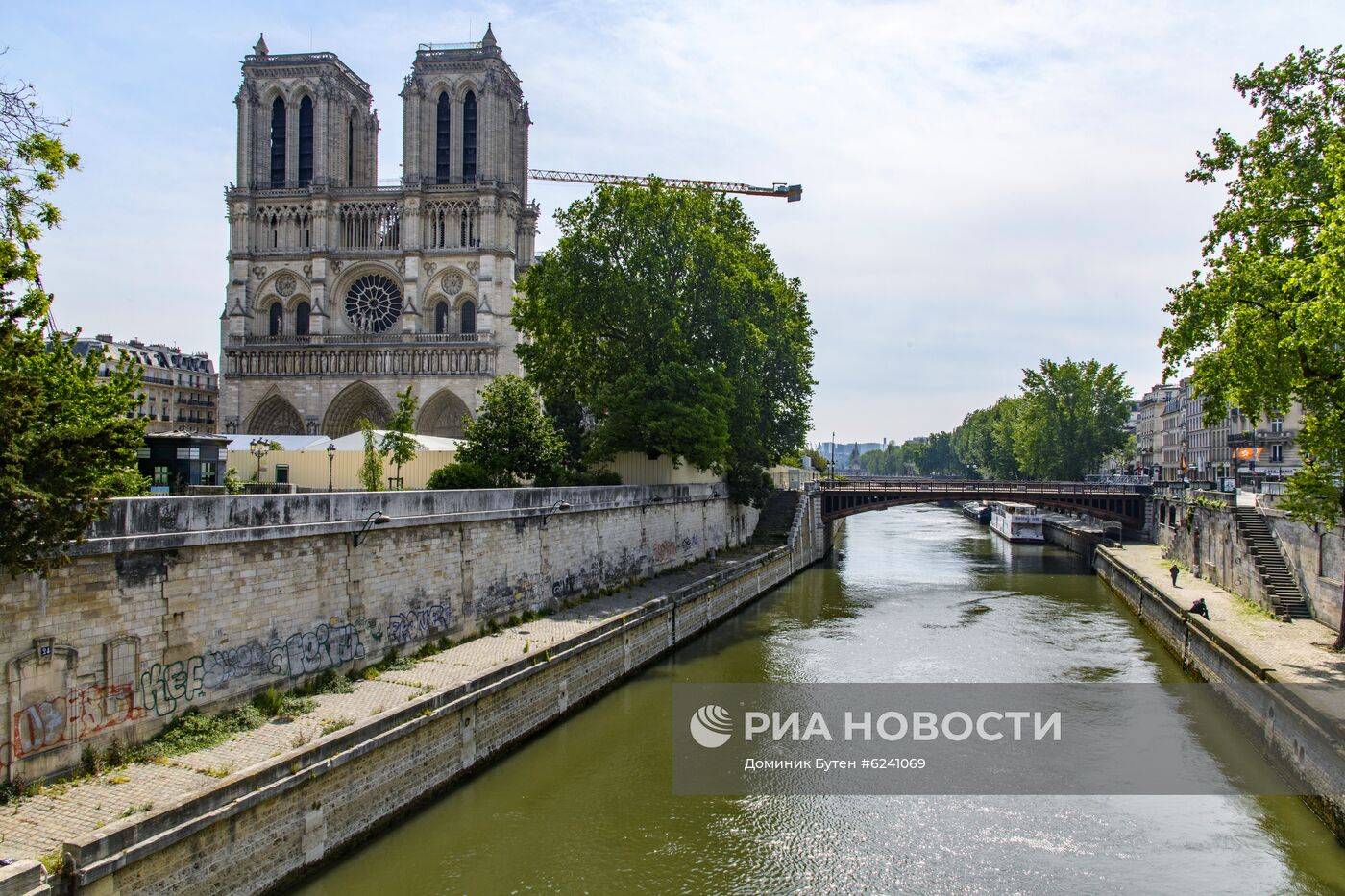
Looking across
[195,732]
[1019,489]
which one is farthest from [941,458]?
[195,732]

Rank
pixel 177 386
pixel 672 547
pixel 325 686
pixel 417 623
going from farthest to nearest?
pixel 177 386
pixel 672 547
pixel 417 623
pixel 325 686

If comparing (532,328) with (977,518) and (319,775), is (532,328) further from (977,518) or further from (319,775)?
(977,518)

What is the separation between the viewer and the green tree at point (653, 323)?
1244 inches

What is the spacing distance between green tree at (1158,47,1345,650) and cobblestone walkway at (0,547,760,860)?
1593 cm

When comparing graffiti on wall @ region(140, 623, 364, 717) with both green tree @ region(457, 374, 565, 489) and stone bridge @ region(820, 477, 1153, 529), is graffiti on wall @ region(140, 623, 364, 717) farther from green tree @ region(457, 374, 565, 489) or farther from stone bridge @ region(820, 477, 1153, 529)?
stone bridge @ region(820, 477, 1153, 529)

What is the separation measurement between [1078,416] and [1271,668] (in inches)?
2037

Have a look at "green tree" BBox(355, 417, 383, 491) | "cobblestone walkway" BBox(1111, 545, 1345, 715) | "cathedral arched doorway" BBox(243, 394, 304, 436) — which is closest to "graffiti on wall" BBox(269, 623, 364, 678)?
"green tree" BBox(355, 417, 383, 491)

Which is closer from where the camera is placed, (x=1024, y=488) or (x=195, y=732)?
(x=195, y=732)

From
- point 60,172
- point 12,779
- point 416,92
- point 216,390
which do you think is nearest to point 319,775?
point 12,779

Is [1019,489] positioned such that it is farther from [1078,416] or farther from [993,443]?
[993,443]

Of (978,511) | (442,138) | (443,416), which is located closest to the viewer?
(443,416)

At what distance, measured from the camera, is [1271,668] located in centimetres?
1797

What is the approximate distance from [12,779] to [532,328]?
27.3 meters

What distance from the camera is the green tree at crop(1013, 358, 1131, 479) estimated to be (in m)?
65.9
